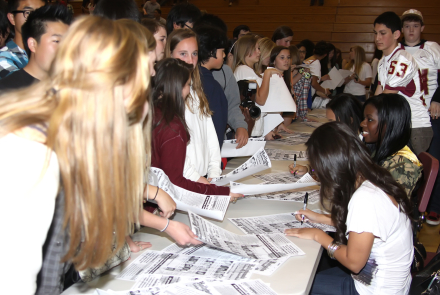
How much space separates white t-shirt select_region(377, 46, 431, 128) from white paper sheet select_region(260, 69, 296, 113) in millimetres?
703

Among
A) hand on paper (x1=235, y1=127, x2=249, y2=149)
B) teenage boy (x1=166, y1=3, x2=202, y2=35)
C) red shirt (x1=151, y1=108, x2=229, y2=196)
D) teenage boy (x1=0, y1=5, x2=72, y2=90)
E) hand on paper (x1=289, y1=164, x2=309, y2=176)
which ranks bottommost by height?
hand on paper (x1=289, y1=164, x2=309, y2=176)

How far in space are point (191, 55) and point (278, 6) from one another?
7100mm

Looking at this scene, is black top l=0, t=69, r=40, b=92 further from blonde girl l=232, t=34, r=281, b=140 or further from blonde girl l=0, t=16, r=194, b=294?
blonde girl l=232, t=34, r=281, b=140

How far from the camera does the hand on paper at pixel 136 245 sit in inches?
48.6

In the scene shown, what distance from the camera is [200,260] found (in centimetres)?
117

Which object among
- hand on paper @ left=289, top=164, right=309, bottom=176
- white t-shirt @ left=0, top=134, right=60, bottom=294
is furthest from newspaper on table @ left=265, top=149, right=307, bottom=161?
white t-shirt @ left=0, top=134, right=60, bottom=294

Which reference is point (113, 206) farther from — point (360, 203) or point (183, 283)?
point (360, 203)

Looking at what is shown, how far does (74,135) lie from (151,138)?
0.84m

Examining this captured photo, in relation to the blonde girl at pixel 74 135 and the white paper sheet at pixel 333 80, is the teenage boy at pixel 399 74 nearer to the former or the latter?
the blonde girl at pixel 74 135

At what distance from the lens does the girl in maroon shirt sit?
4.95ft

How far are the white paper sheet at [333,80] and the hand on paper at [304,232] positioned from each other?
4331mm

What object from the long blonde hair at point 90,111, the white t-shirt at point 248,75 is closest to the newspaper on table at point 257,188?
the long blonde hair at point 90,111

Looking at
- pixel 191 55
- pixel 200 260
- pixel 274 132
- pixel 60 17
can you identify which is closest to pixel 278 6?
pixel 274 132

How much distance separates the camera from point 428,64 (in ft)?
9.97
